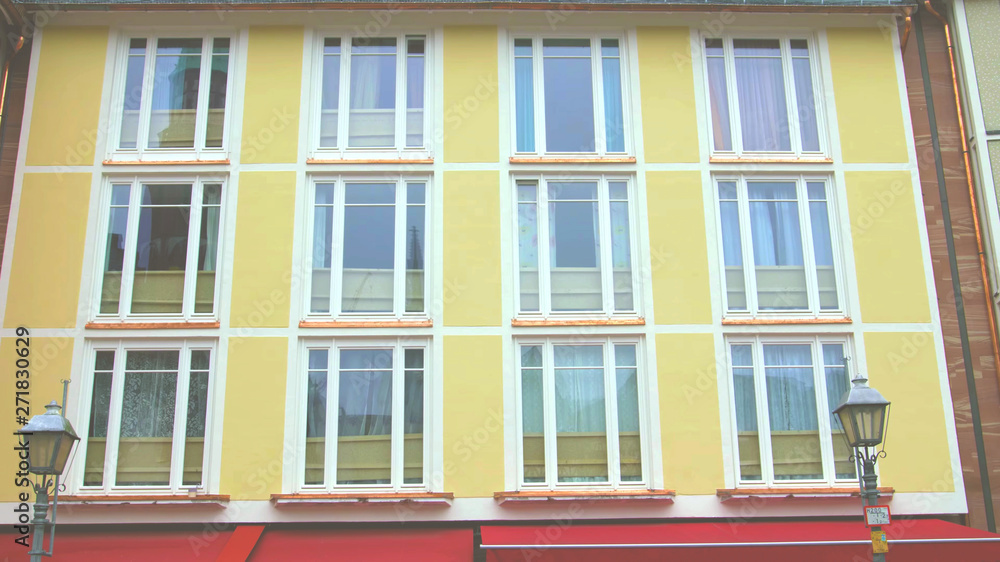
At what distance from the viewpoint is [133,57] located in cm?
1700

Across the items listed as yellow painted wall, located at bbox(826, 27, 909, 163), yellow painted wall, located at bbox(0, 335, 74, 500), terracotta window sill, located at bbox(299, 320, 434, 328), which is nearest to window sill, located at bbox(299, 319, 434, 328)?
terracotta window sill, located at bbox(299, 320, 434, 328)

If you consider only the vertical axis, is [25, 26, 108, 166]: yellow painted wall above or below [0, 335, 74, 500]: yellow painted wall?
above

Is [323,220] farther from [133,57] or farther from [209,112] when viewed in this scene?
[133,57]

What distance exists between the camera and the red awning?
43.0ft

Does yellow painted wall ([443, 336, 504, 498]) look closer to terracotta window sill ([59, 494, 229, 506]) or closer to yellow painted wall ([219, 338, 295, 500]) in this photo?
yellow painted wall ([219, 338, 295, 500])

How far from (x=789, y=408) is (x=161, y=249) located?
11.4 metres

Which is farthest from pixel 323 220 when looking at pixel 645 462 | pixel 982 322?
pixel 982 322

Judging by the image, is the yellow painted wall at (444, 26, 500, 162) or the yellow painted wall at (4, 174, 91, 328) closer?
the yellow painted wall at (4, 174, 91, 328)

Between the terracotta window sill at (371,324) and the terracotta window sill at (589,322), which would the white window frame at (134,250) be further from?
the terracotta window sill at (589,322)

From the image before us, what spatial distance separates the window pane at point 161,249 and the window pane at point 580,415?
681 cm

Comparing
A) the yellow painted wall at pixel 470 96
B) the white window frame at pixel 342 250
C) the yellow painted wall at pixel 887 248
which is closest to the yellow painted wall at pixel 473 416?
the white window frame at pixel 342 250

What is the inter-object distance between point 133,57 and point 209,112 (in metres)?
1.94

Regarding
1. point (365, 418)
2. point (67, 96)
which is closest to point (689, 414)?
point (365, 418)

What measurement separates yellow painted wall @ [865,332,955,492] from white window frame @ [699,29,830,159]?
376 centimetres
